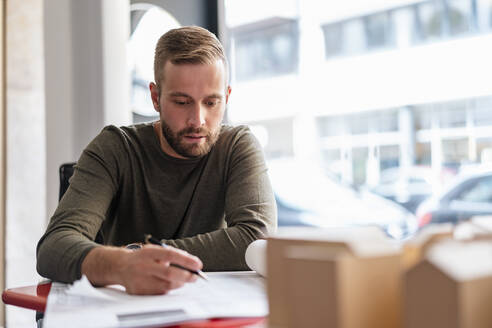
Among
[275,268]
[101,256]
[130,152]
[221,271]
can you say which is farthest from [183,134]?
[275,268]

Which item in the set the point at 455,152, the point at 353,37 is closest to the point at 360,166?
the point at 455,152

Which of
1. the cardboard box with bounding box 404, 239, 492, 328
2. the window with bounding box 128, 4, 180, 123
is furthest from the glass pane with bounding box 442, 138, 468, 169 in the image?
the cardboard box with bounding box 404, 239, 492, 328

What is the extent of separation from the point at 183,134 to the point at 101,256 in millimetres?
517

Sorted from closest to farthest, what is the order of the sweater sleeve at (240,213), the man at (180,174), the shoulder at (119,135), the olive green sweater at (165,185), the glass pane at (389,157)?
the sweater sleeve at (240,213) → the man at (180,174) → the olive green sweater at (165,185) → the shoulder at (119,135) → the glass pane at (389,157)

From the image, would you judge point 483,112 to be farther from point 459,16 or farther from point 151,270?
point 151,270

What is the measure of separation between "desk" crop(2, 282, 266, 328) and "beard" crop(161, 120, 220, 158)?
50cm

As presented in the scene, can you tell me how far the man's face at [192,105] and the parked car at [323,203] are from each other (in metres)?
3.83

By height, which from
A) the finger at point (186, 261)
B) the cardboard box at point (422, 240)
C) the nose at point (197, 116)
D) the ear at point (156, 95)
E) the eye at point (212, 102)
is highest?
the ear at point (156, 95)

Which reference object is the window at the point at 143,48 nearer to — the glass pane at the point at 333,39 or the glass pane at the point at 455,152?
the glass pane at the point at 455,152

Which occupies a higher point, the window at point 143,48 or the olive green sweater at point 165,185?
the window at point 143,48

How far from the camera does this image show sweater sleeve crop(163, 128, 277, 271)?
3.96 feet

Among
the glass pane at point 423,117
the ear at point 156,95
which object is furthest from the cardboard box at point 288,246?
the glass pane at point 423,117

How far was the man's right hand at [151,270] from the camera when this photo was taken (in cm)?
89

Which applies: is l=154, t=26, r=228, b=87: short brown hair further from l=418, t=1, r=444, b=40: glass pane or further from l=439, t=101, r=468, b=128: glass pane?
l=418, t=1, r=444, b=40: glass pane
